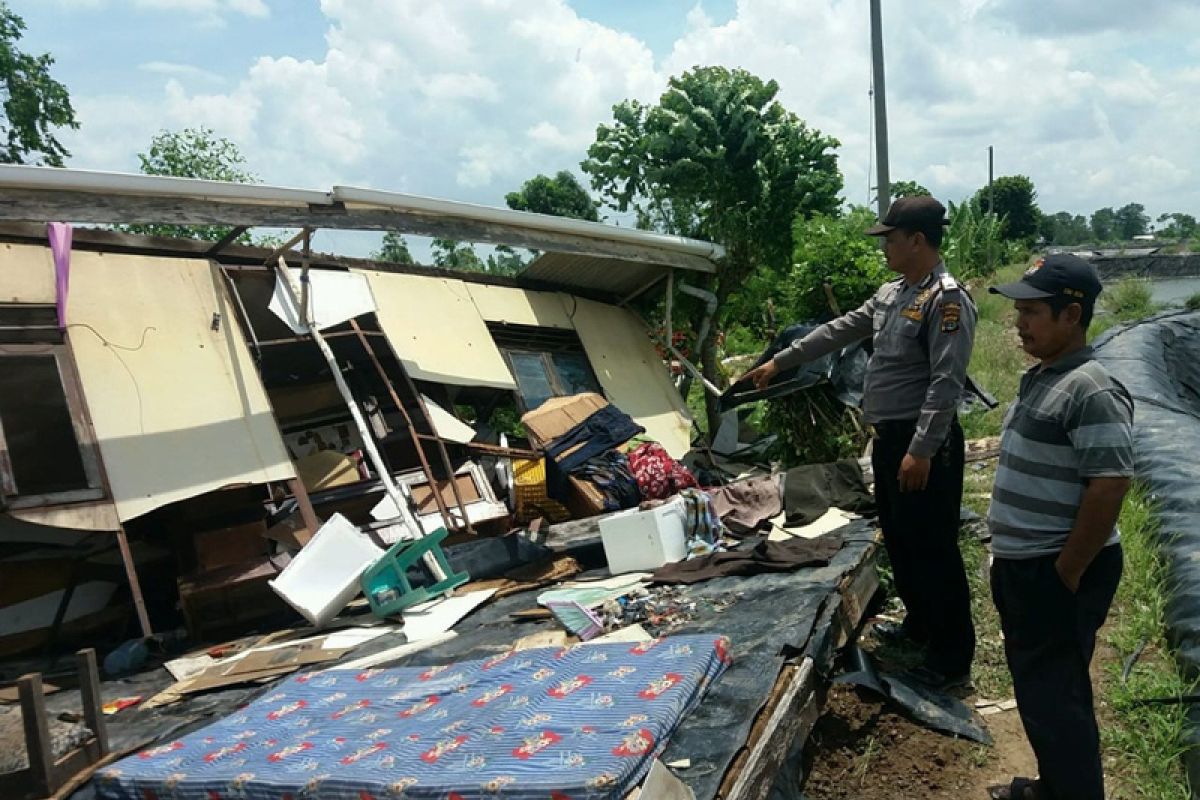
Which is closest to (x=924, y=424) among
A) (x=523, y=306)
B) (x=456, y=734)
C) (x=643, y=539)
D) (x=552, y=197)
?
(x=643, y=539)

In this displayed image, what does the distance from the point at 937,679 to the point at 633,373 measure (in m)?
6.27

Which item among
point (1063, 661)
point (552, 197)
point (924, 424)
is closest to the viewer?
point (1063, 661)

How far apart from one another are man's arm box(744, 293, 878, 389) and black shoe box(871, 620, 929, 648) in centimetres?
150

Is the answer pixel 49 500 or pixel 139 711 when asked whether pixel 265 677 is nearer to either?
pixel 139 711

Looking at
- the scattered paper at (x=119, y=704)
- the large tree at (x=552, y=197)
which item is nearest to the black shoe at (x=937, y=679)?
the scattered paper at (x=119, y=704)

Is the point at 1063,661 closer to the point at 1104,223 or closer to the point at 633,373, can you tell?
the point at 633,373

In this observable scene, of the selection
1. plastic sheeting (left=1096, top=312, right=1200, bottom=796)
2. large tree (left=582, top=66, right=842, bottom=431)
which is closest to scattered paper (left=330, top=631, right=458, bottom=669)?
plastic sheeting (left=1096, top=312, right=1200, bottom=796)

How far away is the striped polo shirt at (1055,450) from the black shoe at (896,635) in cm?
165

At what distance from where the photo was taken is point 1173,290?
58.9ft

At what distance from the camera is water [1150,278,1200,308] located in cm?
1455

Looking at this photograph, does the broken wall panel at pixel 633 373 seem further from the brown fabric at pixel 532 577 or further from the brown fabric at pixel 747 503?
the brown fabric at pixel 532 577

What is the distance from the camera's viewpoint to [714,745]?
272cm

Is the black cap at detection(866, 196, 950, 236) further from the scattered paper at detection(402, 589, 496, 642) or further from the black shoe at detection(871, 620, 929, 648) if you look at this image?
the scattered paper at detection(402, 589, 496, 642)

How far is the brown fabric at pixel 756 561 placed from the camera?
4715 millimetres
